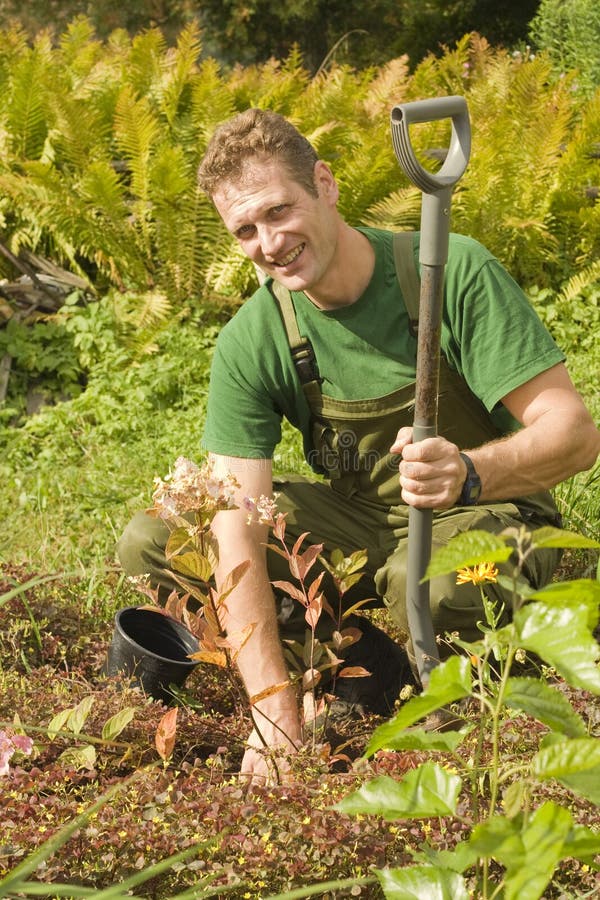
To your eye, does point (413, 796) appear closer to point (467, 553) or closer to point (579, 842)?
point (579, 842)

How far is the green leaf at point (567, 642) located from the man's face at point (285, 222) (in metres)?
1.90

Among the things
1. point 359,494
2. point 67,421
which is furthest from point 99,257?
point 359,494

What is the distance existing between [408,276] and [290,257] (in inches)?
13.7

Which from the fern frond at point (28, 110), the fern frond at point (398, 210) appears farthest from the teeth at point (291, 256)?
the fern frond at point (28, 110)

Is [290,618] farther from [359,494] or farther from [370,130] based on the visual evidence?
[370,130]

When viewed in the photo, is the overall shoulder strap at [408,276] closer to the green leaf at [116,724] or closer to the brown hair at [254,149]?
the brown hair at [254,149]

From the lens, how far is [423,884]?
157 cm

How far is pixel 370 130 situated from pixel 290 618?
503cm

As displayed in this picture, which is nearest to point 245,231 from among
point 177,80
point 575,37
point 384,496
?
point 384,496

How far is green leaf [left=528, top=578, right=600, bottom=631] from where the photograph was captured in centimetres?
140

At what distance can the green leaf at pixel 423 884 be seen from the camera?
1.55 m

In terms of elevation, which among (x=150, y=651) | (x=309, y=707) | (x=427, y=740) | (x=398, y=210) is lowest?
(x=309, y=707)

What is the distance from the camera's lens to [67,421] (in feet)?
20.3

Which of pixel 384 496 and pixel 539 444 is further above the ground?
pixel 539 444
